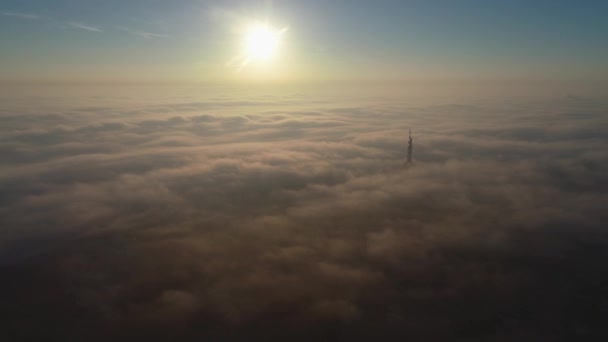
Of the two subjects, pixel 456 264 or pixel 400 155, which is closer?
pixel 456 264

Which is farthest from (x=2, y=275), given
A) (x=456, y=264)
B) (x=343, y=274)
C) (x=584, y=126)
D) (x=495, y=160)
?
(x=584, y=126)

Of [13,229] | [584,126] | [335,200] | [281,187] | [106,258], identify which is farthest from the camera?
[584,126]

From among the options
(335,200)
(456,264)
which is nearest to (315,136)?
(335,200)

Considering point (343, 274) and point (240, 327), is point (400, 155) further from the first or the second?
point (240, 327)

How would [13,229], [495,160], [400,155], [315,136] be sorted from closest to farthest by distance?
[13,229], [495,160], [400,155], [315,136]

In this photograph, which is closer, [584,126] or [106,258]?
Result: [106,258]

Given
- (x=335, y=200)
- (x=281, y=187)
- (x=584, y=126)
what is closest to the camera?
(x=335, y=200)

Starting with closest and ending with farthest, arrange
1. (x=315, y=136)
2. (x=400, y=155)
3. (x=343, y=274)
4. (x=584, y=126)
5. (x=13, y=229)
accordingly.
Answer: (x=343, y=274) → (x=13, y=229) → (x=400, y=155) → (x=315, y=136) → (x=584, y=126)

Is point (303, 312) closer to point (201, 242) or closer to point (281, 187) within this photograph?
point (201, 242)
